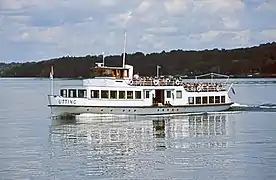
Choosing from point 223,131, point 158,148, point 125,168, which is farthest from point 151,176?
point 223,131

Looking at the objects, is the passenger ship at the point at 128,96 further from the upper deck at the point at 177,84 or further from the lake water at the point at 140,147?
the lake water at the point at 140,147

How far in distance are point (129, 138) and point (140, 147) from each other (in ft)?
16.3

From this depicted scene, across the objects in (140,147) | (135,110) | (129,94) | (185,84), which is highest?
(185,84)

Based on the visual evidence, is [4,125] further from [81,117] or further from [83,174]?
[83,174]

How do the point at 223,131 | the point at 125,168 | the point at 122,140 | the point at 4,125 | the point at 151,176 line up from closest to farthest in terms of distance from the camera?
the point at 151,176 → the point at 125,168 → the point at 122,140 → the point at 223,131 → the point at 4,125

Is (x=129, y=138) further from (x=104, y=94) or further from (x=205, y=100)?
(x=205, y=100)

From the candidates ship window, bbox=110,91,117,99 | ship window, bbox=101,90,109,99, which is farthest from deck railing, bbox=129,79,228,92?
ship window, bbox=101,90,109,99

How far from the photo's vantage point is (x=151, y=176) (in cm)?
2862

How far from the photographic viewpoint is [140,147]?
127ft

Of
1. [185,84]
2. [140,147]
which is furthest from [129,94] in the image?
[140,147]

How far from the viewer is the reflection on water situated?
107 feet

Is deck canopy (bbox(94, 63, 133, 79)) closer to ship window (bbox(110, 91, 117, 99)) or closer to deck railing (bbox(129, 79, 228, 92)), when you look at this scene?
deck railing (bbox(129, 79, 228, 92))

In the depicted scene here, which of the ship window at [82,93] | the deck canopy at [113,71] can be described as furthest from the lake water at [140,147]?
the deck canopy at [113,71]

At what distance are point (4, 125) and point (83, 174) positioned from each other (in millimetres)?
28921
